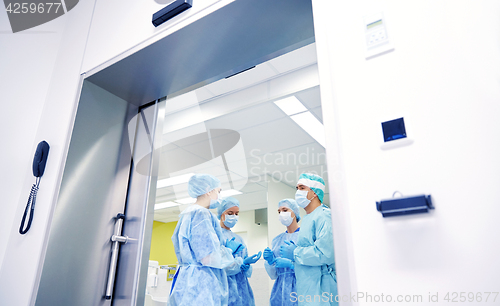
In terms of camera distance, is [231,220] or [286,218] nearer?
[286,218]

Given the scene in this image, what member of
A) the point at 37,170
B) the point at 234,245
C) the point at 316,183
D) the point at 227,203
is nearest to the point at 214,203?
the point at 227,203

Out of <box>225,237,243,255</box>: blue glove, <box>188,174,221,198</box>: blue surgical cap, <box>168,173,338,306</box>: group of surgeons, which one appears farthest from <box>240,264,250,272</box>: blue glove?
<box>188,174,221,198</box>: blue surgical cap

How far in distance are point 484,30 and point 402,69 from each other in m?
0.19

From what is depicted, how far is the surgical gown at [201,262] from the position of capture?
1808mm

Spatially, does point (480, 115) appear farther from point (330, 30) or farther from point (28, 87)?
point (28, 87)

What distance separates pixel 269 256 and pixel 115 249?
862 mm

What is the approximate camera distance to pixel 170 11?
4.78 ft

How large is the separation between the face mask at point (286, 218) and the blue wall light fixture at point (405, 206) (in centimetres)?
129

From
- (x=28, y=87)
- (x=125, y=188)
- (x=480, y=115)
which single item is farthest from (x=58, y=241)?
(x=480, y=115)

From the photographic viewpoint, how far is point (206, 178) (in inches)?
85.1

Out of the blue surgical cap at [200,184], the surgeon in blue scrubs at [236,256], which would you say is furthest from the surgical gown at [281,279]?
the blue surgical cap at [200,184]

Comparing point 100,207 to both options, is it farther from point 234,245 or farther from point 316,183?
point 316,183

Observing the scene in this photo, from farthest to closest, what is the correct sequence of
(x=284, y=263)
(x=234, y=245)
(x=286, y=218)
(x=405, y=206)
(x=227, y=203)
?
(x=227, y=203)
(x=234, y=245)
(x=286, y=218)
(x=284, y=263)
(x=405, y=206)

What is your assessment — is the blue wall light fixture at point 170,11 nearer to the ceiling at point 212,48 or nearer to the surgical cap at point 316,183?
the ceiling at point 212,48
